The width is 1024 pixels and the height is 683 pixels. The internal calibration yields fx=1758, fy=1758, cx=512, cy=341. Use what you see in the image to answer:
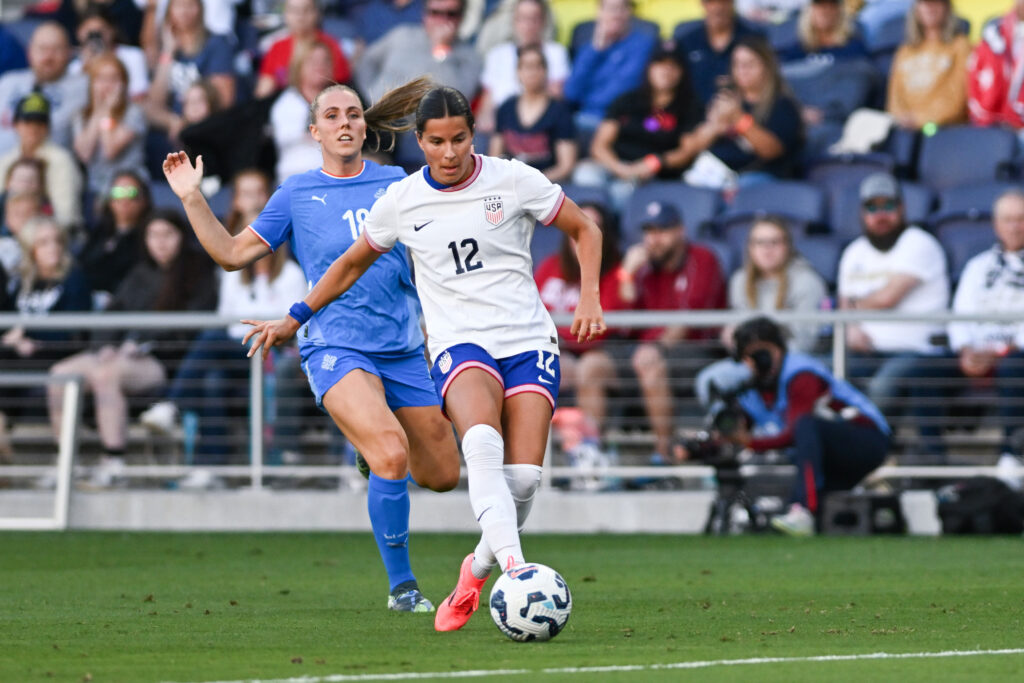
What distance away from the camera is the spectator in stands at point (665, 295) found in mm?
13047

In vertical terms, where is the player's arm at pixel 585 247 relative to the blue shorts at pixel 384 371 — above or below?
above

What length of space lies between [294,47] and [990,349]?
7.34 meters

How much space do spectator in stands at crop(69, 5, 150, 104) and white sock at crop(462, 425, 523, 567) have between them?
11491 millimetres

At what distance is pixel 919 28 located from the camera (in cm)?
1502

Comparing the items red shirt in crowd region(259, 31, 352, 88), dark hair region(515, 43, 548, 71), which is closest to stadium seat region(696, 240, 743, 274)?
dark hair region(515, 43, 548, 71)

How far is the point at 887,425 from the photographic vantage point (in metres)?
12.3

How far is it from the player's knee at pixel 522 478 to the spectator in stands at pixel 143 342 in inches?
291

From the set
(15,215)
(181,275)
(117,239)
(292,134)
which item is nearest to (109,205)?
(117,239)

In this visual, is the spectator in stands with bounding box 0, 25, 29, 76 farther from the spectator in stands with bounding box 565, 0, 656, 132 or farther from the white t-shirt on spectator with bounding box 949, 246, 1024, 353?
the white t-shirt on spectator with bounding box 949, 246, 1024, 353

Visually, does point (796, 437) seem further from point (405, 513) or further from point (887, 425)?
point (405, 513)

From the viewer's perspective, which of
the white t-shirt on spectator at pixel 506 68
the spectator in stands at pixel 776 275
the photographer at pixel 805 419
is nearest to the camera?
the photographer at pixel 805 419

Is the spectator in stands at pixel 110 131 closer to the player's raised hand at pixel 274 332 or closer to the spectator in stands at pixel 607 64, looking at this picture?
the spectator in stands at pixel 607 64

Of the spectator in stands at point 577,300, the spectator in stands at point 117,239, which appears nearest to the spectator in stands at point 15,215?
the spectator in stands at point 117,239

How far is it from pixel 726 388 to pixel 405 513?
16.5ft
